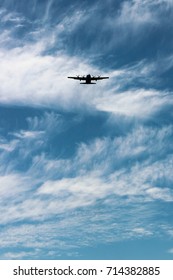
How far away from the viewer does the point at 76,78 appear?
412 feet
